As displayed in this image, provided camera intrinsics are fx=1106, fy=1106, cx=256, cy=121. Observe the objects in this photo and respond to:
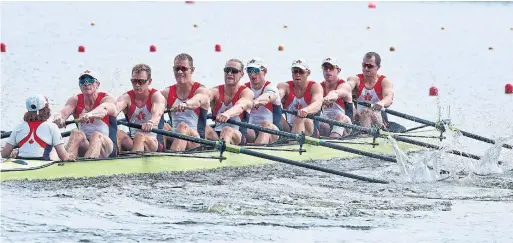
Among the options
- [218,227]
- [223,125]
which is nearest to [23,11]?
[223,125]

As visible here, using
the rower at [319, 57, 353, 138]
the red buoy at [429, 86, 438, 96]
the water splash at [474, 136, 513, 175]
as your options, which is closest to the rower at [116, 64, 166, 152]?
the rower at [319, 57, 353, 138]

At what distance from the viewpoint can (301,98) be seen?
15.4 metres

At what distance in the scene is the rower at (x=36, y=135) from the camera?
11742 mm

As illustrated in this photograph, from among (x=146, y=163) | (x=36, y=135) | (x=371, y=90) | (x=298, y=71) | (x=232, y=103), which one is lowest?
(x=146, y=163)

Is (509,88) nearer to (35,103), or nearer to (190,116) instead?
(190,116)

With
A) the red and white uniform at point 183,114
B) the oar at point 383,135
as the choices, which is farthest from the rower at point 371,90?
the red and white uniform at point 183,114

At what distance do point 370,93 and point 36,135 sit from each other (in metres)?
6.23

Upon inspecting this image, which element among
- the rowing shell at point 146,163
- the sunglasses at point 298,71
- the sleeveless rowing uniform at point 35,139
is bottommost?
the rowing shell at point 146,163

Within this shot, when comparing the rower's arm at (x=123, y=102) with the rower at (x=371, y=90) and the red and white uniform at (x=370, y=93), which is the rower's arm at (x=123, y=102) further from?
the red and white uniform at (x=370, y=93)

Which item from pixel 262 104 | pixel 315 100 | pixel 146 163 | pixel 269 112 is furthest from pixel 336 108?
pixel 146 163

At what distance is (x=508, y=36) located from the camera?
127ft

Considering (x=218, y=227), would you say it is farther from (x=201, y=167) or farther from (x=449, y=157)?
(x=449, y=157)

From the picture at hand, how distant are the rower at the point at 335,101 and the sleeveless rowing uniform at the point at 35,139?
15.5 feet

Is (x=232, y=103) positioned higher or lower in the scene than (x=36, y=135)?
higher
